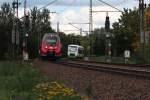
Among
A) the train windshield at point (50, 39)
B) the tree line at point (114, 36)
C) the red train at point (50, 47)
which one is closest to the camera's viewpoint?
the red train at point (50, 47)

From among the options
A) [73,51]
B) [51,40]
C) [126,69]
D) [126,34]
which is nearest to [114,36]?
[126,34]

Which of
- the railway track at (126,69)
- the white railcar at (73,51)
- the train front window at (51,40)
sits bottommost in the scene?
the railway track at (126,69)

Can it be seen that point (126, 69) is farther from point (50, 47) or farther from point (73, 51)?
point (73, 51)

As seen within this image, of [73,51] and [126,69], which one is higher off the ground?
[73,51]

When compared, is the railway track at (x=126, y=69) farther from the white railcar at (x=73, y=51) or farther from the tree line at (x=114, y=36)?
the white railcar at (x=73, y=51)

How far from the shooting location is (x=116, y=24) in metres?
130

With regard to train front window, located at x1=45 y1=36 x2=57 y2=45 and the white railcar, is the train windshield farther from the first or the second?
the white railcar

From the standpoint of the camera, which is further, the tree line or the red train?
the tree line

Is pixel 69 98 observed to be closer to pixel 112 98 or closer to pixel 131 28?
pixel 112 98

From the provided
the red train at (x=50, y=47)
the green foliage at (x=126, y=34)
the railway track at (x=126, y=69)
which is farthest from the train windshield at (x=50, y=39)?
the green foliage at (x=126, y=34)

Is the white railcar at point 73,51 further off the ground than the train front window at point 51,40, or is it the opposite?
the train front window at point 51,40

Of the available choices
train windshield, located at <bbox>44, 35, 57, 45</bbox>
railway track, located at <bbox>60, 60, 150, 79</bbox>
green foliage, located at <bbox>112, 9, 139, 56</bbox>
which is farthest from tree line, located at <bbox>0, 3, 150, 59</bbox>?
railway track, located at <bbox>60, 60, 150, 79</bbox>

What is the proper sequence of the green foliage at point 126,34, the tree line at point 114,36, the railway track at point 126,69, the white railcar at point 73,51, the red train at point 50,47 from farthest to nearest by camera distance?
the green foliage at point 126,34
the white railcar at point 73,51
the tree line at point 114,36
the red train at point 50,47
the railway track at point 126,69

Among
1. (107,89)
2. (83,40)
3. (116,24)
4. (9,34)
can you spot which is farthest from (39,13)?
(107,89)
